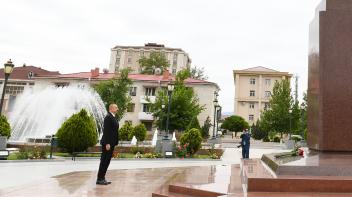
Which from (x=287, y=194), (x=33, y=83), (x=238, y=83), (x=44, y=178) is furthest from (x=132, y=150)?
(x=238, y=83)

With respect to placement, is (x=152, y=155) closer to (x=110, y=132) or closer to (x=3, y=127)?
(x=3, y=127)

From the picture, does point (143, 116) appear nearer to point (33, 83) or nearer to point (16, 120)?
point (33, 83)

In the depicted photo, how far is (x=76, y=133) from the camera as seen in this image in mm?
14148

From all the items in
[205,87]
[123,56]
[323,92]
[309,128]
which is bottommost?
[309,128]

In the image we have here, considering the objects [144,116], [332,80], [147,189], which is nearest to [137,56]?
[144,116]

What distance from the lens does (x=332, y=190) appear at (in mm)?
5141

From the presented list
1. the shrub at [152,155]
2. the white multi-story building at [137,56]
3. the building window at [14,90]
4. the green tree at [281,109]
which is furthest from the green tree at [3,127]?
the white multi-story building at [137,56]

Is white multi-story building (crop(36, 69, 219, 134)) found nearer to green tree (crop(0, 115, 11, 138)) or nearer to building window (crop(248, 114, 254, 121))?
building window (crop(248, 114, 254, 121))

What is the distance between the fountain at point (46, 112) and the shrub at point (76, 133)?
1072cm

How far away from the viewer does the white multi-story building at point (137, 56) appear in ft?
247

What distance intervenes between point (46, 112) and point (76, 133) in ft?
44.4

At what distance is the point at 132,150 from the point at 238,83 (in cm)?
4601

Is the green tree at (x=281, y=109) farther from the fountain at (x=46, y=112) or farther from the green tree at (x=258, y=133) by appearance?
the fountain at (x=46, y=112)

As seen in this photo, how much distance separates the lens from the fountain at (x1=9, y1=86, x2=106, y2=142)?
989 inches
